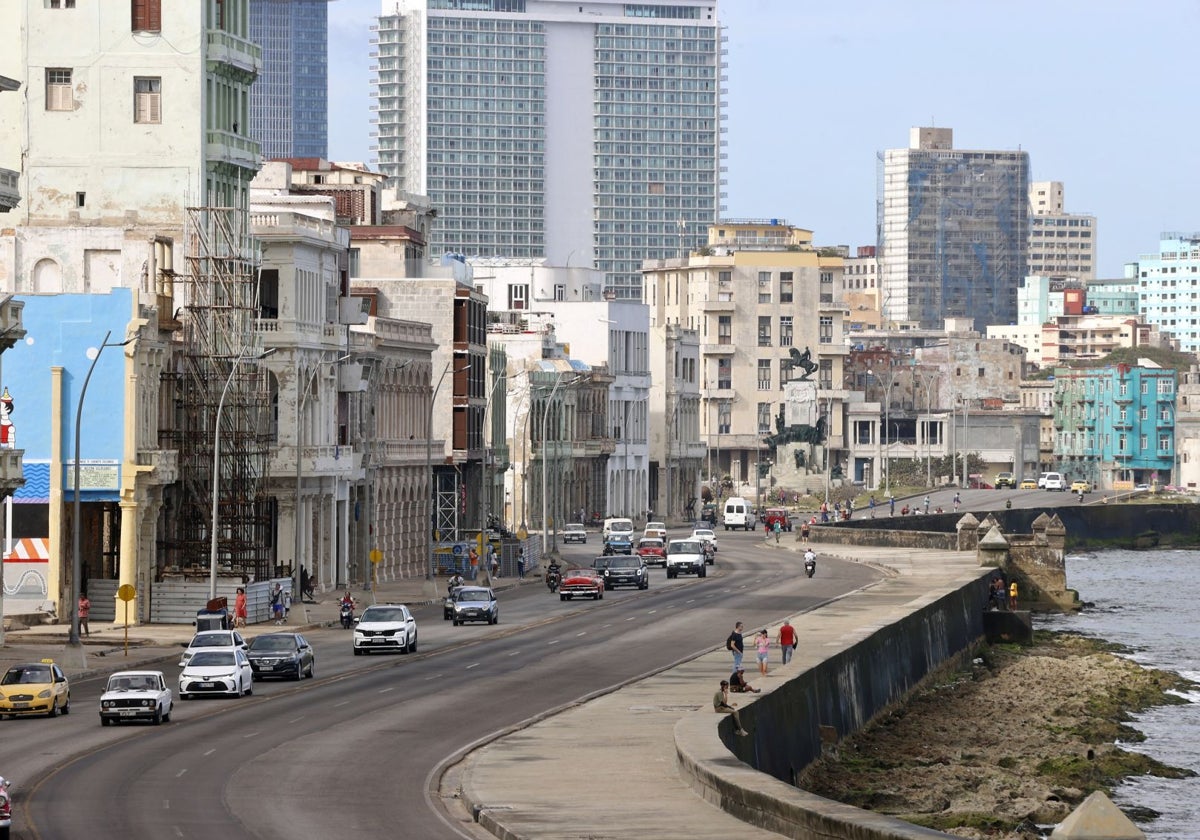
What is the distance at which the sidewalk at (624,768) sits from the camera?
3462 cm

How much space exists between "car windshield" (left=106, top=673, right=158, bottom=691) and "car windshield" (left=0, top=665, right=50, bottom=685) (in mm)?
2672

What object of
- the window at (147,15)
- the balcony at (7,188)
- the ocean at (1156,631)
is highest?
the window at (147,15)

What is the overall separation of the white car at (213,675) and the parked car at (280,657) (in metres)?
3.57

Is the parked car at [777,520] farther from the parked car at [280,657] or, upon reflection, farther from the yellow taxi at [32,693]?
the yellow taxi at [32,693]

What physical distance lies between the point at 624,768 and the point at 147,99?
57.4 m

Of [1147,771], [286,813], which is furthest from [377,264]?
[286,813]

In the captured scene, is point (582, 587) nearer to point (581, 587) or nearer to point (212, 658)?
point (581, 587)

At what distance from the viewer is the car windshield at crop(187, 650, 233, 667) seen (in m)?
57.5

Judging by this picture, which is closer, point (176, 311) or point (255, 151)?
point (176, 311)

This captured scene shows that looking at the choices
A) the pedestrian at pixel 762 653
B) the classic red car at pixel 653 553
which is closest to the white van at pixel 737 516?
the classic red car at pixel 653 553

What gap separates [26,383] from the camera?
8219 cm

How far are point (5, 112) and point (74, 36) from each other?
4.01m

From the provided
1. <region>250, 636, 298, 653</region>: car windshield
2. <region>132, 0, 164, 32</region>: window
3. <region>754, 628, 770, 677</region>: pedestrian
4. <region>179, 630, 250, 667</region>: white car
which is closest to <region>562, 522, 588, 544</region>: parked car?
<region>132, 0, 164, 32</region>: window

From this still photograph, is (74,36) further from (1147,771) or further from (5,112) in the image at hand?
(1147,771)
